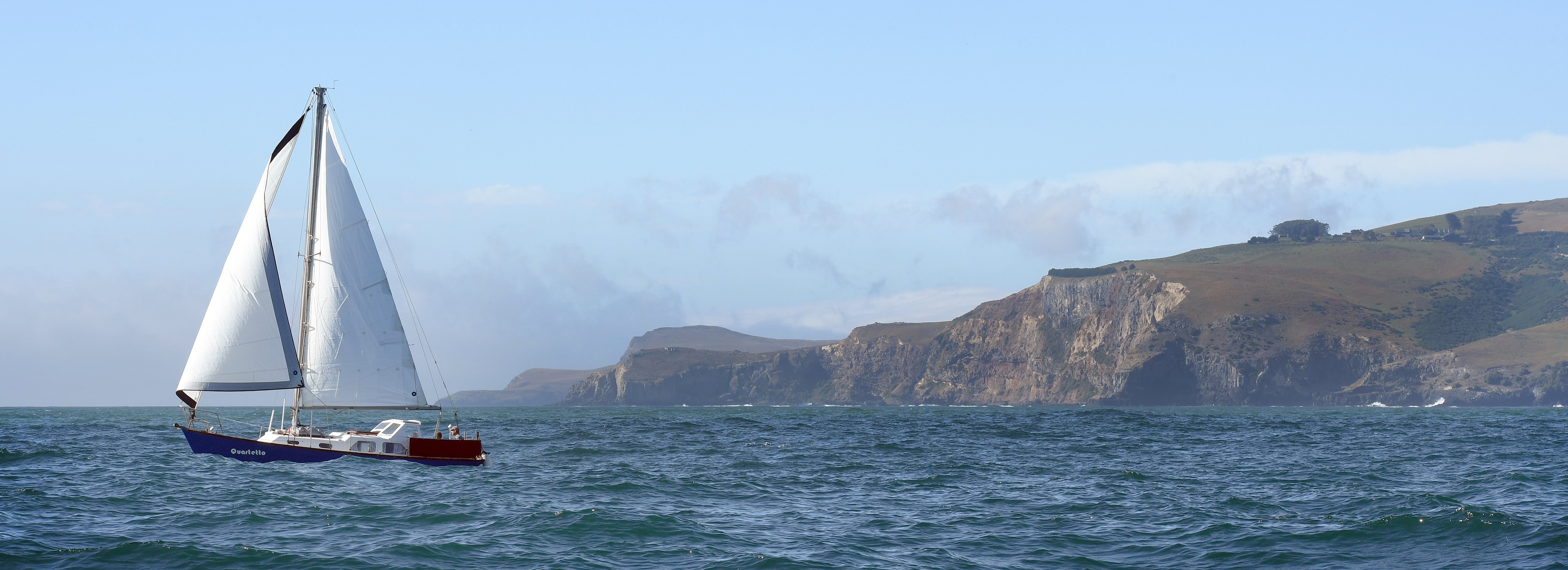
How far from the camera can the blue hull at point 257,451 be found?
42.3m

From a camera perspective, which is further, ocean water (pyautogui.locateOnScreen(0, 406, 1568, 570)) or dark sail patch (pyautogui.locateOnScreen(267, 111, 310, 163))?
dark sail patch (pyautogui.locateOnScreen(267, 111, 310, 163))

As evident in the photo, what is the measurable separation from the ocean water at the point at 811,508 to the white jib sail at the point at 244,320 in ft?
12.2

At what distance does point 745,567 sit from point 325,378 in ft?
85.3

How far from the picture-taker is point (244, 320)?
40500 mm

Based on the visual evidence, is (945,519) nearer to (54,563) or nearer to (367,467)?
(54,563)

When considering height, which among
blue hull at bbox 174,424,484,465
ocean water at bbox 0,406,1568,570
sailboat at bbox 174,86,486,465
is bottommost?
ocean water at bbox 0,406,1568,570

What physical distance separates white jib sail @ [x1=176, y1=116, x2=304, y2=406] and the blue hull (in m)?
2.51

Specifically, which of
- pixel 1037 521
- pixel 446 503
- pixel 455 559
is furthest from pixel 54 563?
pixel 1037 521

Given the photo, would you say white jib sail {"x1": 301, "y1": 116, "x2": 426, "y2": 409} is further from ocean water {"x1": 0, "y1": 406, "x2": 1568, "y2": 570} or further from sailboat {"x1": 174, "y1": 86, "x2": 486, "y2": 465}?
ocean water {"x1": 0, "y1": 406, "x2": 1568, "y2": 570}

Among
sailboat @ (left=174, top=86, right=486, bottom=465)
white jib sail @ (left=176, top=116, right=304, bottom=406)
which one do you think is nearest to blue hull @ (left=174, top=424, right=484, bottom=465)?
sailboat @ (left=174, top=86, right=486, bottom=465)

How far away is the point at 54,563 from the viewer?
22344 mm

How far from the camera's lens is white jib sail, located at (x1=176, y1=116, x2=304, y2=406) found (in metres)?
40.4

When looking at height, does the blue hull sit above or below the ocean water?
above

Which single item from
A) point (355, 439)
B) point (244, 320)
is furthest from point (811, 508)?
point (244, 320)
